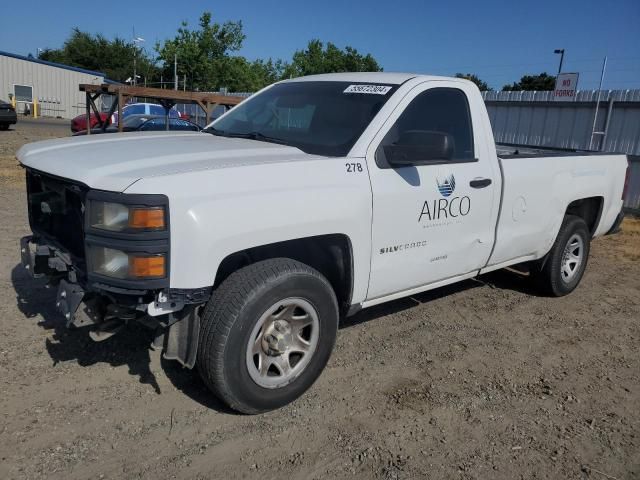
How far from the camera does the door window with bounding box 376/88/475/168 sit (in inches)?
137

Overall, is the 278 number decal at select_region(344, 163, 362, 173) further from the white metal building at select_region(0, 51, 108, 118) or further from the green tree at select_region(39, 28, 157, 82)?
the green tree at select_region(39, 28, 157, 82)

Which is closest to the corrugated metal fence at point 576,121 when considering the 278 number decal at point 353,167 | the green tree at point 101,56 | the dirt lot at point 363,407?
the dirt lot at point 363,407

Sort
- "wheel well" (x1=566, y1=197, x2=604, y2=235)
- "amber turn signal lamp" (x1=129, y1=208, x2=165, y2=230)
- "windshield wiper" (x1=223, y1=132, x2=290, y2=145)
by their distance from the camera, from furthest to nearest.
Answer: "wheel well" (x1=566, y1=197, x2=604, y2=235)
"windshield wiper" (x1=223, y1=132, x2=290, y2=145)
"amber turn signal lamp" (x1=129, y1=208, x2=165, y2=230)

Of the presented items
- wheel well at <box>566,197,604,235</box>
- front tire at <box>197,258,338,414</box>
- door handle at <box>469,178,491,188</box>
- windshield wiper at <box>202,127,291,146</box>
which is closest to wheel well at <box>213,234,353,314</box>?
front tire at <box>197,258,338,414</box>

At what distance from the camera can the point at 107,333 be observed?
3053mm

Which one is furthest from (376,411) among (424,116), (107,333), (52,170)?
(52,170)

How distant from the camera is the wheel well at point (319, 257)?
325 centimetres

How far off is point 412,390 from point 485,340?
120 cm

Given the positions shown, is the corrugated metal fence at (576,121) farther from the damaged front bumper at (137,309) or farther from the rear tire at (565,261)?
the damaged front bumper at (137,309)

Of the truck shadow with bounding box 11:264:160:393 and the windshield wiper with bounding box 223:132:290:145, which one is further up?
the windshield wiper with bounding box 223:132:290:145

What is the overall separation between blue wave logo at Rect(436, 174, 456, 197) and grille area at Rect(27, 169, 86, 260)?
2301mm

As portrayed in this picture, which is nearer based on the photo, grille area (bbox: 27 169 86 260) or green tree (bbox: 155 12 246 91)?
grille area (bbox: 27 169 86 260)

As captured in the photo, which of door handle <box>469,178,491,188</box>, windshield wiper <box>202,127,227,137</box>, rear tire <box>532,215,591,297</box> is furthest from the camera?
rear tire <box>532,215,591,297</box>

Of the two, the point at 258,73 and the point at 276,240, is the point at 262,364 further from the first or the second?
the point at 258,73
